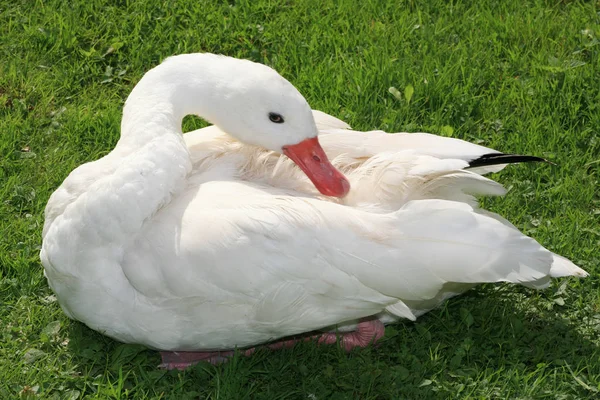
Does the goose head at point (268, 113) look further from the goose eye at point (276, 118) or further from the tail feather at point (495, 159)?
the tail feather at point (495, 159)

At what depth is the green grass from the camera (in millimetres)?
4344

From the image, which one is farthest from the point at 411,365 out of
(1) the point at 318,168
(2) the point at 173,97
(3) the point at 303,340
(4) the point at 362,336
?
(2) the point at 173,97

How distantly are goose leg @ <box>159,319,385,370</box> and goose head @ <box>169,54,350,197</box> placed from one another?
70cm

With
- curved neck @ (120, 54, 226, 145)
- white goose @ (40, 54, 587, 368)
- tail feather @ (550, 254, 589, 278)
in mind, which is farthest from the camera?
curved neck @ (120, 54, 226, 145)

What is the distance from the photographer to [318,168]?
14.3 feet

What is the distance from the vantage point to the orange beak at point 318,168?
434cm

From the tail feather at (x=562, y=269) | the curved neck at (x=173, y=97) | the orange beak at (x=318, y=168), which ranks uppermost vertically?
the curved neck at (x=173, y=97)

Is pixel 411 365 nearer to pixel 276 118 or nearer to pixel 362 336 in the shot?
pixel 362 336

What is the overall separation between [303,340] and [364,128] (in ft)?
5.49

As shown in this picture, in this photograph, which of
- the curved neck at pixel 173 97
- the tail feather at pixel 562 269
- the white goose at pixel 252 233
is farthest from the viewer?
the curved neck at pixel 173 97

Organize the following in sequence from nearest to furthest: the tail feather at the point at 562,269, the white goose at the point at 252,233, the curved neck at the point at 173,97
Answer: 1. the white goose at the point at 252,233
2. the tail feather at the point at 562,269
3. the curved neck at the point at 173,97

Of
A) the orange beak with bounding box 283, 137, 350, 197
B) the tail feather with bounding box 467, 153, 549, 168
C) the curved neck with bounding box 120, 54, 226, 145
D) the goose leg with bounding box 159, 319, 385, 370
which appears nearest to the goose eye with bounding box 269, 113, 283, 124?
the orange beak with bounding box 283, 137, 350, 197

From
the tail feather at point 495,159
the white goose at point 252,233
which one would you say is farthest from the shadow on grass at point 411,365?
the tail feather at point 495,159

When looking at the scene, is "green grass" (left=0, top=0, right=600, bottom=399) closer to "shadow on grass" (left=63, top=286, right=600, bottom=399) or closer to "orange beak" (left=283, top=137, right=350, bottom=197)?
"shadow on grass" (left=63, top=286, right=600, bottom=399)
